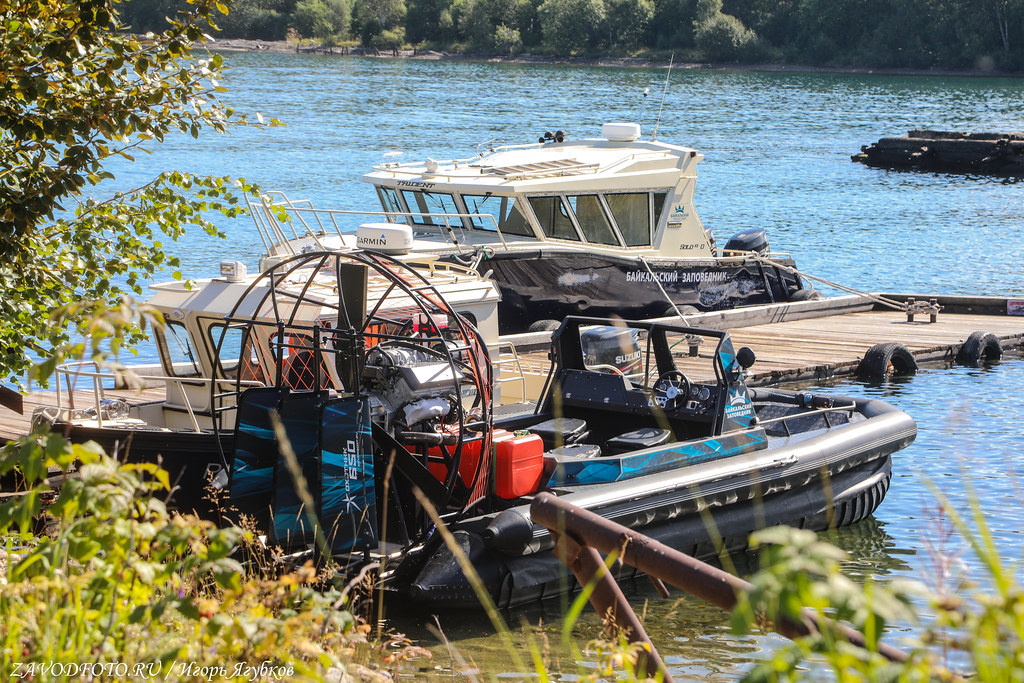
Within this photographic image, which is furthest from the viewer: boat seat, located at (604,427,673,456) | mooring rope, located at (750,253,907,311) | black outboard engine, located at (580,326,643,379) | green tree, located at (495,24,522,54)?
green tree, located at (495,24,522,54)

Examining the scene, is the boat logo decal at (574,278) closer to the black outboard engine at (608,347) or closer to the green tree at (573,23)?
the black outboard engine at (608,347)

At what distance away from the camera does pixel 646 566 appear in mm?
2916

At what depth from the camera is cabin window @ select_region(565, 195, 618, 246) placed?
15.1 meters

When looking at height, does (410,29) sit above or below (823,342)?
above

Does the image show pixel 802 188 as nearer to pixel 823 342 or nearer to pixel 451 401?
pixel 823 342

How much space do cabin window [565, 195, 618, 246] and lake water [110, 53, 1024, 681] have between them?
12.6 feet

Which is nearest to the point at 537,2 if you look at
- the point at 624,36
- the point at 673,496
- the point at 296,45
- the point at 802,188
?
the point at 624,36

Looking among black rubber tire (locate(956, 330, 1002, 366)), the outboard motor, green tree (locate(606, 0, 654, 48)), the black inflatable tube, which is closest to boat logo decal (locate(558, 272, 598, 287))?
black rubber tire (locate(956, 330, 1002, 366))

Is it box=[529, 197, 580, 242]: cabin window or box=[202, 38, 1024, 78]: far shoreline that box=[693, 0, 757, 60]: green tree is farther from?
box=[529, 197, 580, 242]: cabin window

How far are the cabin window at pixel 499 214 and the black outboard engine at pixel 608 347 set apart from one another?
604 cm

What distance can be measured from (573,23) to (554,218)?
271 feet

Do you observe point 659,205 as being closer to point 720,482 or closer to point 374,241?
point 374,241

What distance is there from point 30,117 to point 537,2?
99219mm

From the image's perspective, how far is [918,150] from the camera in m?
45.3
